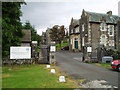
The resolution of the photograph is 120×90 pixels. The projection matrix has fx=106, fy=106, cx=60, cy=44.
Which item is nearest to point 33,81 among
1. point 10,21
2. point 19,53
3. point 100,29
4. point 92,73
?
point 92,73

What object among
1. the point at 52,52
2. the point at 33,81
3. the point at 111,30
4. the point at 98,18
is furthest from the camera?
the point at 111,30

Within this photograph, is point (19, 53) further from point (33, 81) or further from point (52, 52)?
point (33, 81)

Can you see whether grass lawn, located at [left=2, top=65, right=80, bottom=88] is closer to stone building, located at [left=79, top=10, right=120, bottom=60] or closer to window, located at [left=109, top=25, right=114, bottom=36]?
stone building, located at [left=79, top=10, right=120, bottom=60]

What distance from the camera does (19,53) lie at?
38.2ft

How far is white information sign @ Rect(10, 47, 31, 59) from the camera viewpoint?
37.1 ft

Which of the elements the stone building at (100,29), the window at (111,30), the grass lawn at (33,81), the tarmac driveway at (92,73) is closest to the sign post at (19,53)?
the grass lawn at (33,81)

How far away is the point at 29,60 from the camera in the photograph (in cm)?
1273

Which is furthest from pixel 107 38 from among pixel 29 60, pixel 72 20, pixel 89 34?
pixel 29 60

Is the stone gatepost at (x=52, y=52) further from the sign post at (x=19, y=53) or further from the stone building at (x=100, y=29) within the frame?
the stone building at (x=100, y=29)

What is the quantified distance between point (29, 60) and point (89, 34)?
18042 mm

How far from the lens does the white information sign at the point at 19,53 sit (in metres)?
11.3

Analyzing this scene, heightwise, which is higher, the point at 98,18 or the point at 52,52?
the point at 98,18

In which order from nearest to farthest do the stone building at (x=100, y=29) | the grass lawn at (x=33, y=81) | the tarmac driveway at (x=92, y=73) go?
1. the grass lawn at (x=33, y=81)
2. the tarmac driveway at (x=92, y=73)
3. the stone building at (x=100, y=29)

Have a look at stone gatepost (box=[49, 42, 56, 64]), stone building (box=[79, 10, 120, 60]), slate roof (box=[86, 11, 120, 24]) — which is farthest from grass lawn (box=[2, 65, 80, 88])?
slate roof (box=[86, 11, 120, 24])
